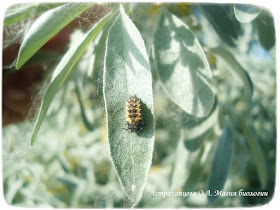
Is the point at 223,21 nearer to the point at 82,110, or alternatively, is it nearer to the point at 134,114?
the point at 134,114

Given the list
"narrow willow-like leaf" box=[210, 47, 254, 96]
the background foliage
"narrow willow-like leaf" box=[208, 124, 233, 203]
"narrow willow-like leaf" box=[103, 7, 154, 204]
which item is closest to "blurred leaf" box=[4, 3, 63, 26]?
the background foliage

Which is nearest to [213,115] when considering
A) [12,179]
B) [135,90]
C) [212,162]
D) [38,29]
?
[212,162]

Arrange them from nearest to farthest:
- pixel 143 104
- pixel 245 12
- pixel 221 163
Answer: pixel 143 104 → pixel 245 12 → pixel 221 163

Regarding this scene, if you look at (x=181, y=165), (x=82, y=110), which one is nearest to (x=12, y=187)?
(x=82, y=110)

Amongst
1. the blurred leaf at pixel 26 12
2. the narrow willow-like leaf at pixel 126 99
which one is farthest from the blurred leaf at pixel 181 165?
the blurred leaf at pixel 26 12

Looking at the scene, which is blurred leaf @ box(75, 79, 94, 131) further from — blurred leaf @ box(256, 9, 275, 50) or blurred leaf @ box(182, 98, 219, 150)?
blurred leaf @ box(256, 9, 275, 50)

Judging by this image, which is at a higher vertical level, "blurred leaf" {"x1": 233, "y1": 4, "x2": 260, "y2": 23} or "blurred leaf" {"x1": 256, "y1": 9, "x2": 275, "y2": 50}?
"blurred leaf" {"x1": 233, "y1": 4, "x2": 260, "y2": 23}
